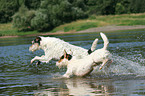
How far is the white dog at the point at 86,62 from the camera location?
11758 millimetres

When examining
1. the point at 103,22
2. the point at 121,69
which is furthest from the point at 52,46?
the point at 103,22

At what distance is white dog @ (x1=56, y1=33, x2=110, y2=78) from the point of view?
11.8 metres

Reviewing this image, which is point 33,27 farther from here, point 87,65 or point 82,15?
point 87,65

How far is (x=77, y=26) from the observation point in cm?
7269

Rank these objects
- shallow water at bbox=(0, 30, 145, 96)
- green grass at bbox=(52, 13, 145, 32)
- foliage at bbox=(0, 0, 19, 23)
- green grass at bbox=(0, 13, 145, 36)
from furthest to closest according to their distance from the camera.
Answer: foliage at bbox=(0, 0, 19, 23), green grass at bbox=(0, 13, 145, 36), green grass at bbox=(52, 13, 145, 32), shallow water at bbox=(0, 30, 145, 96)

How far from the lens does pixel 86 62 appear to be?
1247 cm

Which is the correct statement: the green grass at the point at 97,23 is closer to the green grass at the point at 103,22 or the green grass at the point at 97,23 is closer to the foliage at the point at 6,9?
the green grass at the point at 103,22

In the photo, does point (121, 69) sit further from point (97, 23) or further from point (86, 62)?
point (97, 23)

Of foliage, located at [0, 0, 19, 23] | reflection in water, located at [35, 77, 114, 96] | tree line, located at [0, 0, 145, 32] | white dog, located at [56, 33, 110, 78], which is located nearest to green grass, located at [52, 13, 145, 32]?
tree line, located at [0, 0, 145, 32]

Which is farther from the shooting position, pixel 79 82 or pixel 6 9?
pixel 6 9

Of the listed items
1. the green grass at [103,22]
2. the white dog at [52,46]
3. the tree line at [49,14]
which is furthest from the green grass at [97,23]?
the white dog at [52,46]

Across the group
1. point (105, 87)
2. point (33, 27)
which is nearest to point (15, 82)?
point (105, 87)

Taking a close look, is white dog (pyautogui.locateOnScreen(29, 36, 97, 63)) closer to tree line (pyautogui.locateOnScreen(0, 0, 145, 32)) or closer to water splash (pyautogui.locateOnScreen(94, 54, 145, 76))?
water splash (pyautogui.locateOnScreen(94, 54, 145, 76))

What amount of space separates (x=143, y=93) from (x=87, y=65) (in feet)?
12.0
